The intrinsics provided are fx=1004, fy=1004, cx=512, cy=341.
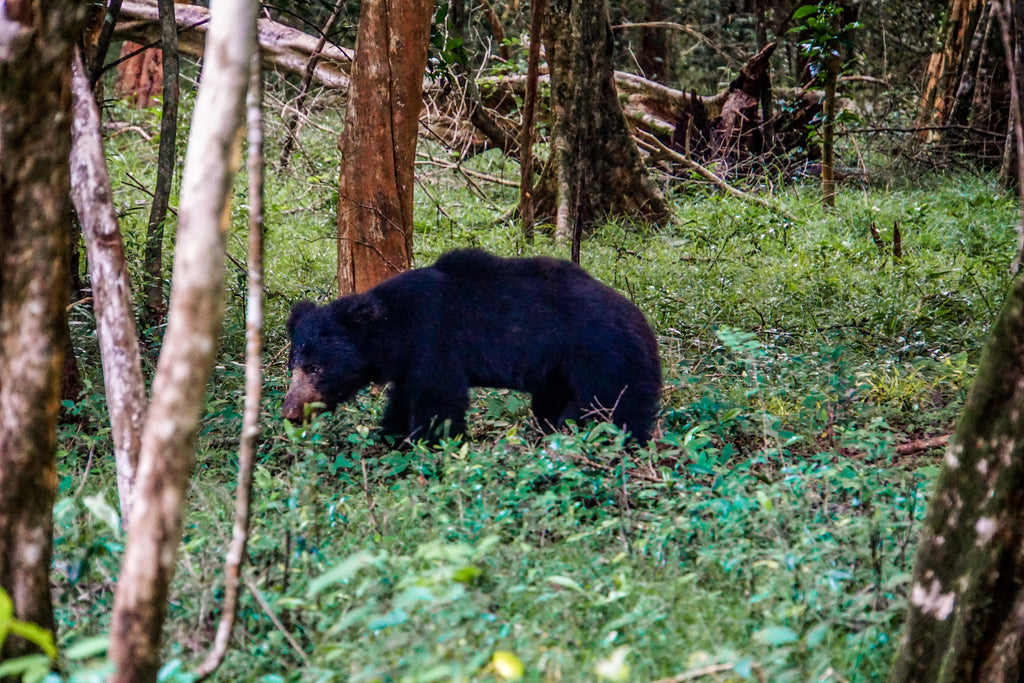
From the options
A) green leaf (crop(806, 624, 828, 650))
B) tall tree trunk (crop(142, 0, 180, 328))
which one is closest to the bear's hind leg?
tall tree trunk (crop(142, 0, 180, 328))

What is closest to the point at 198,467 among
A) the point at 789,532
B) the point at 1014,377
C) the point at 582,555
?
the point at 582,555

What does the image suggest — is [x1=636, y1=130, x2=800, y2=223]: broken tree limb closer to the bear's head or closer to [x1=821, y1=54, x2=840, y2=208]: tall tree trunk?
[x1=821, y1=54, x2=840, y2=208]: tall tree trunk

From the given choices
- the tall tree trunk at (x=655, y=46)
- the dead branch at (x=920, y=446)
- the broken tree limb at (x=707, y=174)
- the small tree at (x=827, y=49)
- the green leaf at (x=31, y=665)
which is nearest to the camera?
the green leaf at (x=31, y=665)

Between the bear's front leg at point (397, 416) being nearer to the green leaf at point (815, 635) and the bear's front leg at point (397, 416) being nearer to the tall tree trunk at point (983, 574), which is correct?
the green leaf at point (815, 635)

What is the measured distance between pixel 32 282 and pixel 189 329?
62cm

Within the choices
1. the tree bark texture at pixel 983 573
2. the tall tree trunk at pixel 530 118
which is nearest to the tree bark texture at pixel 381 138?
the tall tree trunk at pixel 530 118

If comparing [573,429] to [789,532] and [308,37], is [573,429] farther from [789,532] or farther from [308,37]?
[308,37]

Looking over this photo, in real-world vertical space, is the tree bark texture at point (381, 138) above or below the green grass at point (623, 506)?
above

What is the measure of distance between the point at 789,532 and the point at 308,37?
336 inches

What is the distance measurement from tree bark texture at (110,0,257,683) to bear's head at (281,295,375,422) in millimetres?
→ 2718

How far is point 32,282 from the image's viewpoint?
210cm

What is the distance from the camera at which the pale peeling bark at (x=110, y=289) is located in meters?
2.56

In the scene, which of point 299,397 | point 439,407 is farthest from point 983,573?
point 299,397

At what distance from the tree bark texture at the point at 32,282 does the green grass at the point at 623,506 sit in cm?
18
